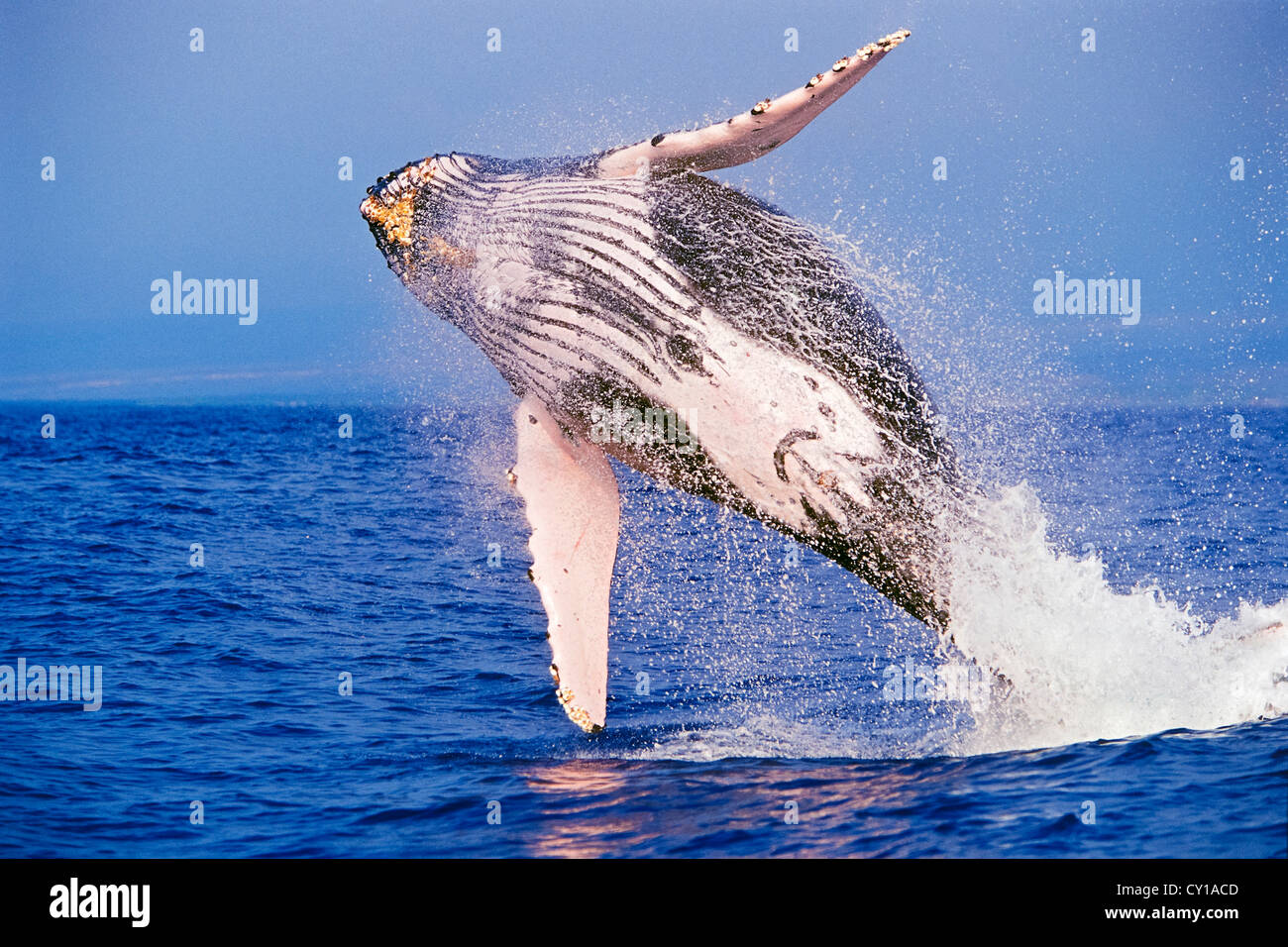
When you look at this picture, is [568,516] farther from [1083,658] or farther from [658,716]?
[1083,658]

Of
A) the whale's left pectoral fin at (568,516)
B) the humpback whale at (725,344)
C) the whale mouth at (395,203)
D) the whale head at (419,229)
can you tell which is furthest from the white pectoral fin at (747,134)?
the whale's left pectoral fin at (568,516)

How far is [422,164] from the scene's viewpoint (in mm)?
9227

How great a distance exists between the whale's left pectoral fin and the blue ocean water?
100 centimetres

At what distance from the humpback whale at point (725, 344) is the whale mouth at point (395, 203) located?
620 mm

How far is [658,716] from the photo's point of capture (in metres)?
10.7

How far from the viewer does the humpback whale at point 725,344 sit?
7723 millimetres

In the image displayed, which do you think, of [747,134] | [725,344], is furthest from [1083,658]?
[747,134]

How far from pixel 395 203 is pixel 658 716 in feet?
16.1

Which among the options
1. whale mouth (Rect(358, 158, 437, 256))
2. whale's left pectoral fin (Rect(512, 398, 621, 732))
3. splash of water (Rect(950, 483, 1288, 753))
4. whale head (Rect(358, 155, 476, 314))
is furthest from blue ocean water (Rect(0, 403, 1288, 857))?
whale mouth (Rect(358, 158, 437, 256))

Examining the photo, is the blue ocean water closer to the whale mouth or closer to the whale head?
the whale head

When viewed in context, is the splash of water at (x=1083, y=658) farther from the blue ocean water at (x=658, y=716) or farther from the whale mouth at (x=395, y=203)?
the whale mouth at (x=395, y=203)
